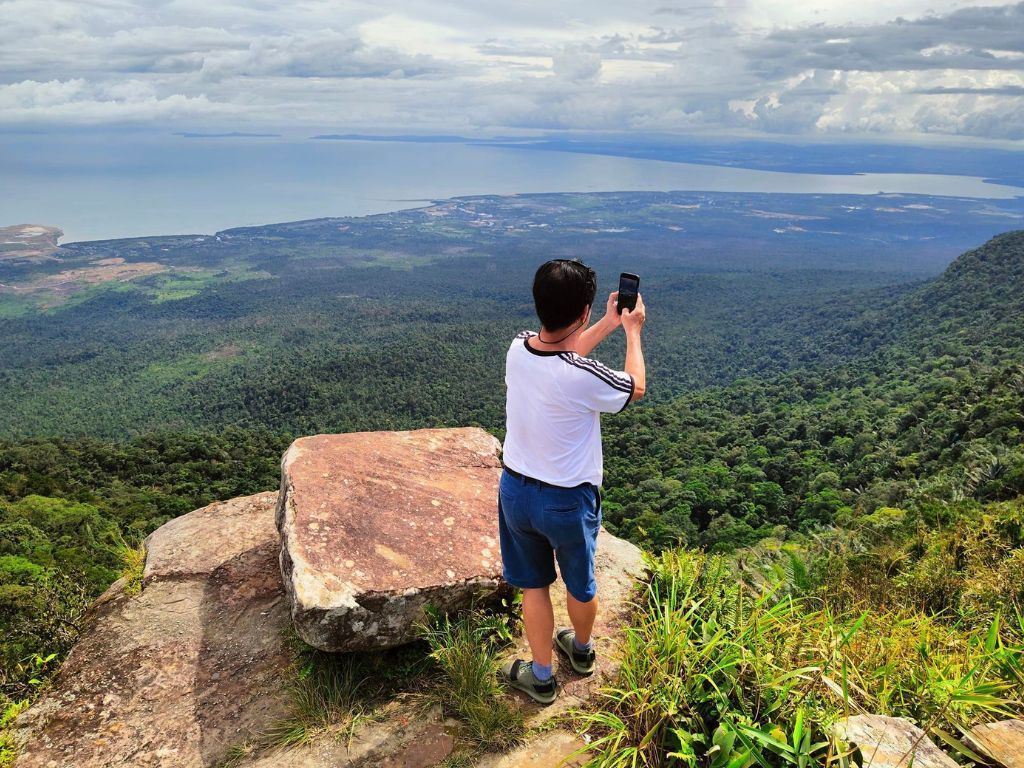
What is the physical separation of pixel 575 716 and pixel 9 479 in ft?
85.7

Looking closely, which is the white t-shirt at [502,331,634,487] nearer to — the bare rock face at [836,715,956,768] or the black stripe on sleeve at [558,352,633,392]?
the black stripe on sleeve at [558,352,633,392]

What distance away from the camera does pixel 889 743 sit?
2508 millimetres

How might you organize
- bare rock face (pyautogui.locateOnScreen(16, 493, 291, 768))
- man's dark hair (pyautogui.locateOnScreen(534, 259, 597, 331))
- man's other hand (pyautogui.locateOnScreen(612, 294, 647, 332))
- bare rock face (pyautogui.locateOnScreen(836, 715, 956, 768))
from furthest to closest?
bare rock face (pyautogui.locateOnScreen(16, 493, 291, 768))
man's other hand (pyautogui.locateOnScreen(612, 294, 647, 332))
man's dark hair (pyautogui.locateOnScreen(534, 259, 597, 331))
bare rock face (pyautogui.locateOnScreen(836, 715, 956, 768))

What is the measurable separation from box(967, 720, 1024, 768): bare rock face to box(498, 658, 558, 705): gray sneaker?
1897 millimetres

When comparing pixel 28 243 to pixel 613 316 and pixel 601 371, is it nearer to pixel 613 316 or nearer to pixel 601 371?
pixel 613 316

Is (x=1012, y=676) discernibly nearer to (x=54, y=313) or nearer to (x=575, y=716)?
(x=575, y=716)

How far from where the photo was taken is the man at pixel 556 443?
2.83 meters

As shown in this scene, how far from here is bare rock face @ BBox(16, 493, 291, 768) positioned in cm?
351

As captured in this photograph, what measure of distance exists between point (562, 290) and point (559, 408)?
55 centimetres

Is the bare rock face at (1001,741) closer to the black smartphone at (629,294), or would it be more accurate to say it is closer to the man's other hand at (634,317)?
the man's other hand at (634,317)

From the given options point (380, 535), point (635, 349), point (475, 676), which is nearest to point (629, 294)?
point (635, 349)

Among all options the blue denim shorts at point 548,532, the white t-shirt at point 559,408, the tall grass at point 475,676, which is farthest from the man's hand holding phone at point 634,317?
the tall grass at point 475,676

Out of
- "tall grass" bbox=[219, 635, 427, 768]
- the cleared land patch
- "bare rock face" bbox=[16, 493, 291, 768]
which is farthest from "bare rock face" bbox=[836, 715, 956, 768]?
the cleared land patch

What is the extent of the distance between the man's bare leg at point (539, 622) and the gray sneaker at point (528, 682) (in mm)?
128
